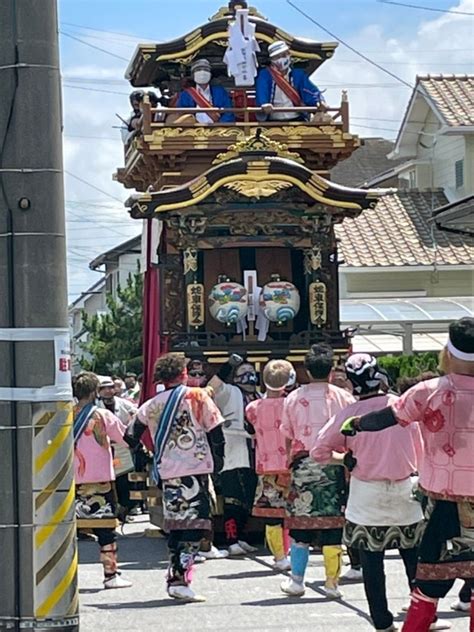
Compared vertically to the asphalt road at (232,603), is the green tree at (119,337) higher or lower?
higher

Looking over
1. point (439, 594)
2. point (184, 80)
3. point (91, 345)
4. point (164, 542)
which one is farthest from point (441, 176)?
point (439, 594)

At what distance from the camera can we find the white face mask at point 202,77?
57.7 ft

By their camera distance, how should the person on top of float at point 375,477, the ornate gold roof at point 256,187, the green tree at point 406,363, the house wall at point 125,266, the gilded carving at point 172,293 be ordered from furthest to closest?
the house wall at point 125,266, the green tree at point 406,363, the gilded carving at point 172,293, the ornate gold roof at point 256,187, the person on top of float at point 375,477

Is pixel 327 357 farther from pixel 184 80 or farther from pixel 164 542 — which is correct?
pixel 184 80

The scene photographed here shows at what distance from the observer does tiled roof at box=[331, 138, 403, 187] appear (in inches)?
1841

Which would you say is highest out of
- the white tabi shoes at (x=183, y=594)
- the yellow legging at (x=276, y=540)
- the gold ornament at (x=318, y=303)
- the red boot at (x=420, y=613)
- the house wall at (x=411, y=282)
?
the house wall at (x=411, y=282)

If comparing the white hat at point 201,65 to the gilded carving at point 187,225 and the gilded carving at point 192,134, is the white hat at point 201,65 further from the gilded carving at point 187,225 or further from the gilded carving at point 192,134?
the gilded carving at point 187,225

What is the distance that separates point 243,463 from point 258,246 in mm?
3343

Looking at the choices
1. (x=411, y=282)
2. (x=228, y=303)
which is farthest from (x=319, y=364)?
(x=411, y=282)

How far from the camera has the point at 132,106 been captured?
60.0ft

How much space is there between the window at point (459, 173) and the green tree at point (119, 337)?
11566mm

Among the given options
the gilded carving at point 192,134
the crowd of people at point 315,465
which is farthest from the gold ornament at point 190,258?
the gilded carving at point 192,134

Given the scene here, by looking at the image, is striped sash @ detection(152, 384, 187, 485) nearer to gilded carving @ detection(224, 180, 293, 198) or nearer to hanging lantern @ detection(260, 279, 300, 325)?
gilded carving @ detection(224, 180, 293, 198)

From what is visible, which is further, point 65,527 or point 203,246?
point 203,246
